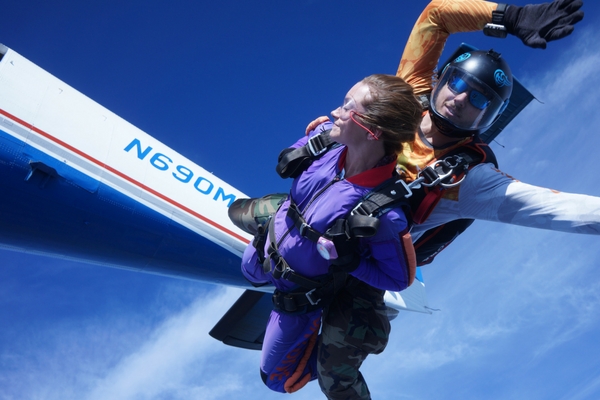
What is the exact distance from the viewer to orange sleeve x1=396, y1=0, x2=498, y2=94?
402 cm

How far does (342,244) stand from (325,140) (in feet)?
2.89

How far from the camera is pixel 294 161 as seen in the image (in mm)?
3652

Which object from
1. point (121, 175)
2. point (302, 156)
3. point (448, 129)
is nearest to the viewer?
point (302, 156)

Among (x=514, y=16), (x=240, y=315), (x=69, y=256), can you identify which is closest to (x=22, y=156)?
(x=69, y=256)

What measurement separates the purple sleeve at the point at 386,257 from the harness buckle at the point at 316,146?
2.45 ft

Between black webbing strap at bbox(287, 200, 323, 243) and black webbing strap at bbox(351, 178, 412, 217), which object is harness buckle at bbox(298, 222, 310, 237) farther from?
Answer: black webbing strap at bbox(351, 178, 412, 217)

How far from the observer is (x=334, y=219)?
3.29m

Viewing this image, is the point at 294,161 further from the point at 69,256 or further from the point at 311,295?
the point at 69,256

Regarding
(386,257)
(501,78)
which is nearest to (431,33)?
(501,78)

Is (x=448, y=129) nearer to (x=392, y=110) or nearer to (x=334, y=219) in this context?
(x=392, y=110)

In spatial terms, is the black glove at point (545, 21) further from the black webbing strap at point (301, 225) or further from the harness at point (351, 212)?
the black webbing strap at point (301, 225)

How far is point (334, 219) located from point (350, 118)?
0.66 meters

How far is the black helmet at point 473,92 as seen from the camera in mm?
3754

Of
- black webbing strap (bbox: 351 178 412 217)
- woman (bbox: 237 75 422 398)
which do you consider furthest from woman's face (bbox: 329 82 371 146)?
black webbing strap (bbox: 351 178 412 217)
